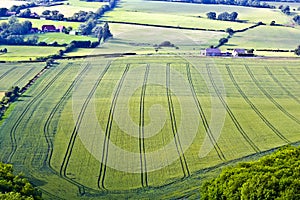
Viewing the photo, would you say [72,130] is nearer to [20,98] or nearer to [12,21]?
[20,98]

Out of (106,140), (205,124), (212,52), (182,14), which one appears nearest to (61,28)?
(212,52)

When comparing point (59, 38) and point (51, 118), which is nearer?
point (51, 118)

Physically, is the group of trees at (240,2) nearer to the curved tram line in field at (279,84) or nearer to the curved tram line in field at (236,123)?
the curved tram line in field at (279,84)

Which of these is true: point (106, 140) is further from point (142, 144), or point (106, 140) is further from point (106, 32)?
point (106, 32)

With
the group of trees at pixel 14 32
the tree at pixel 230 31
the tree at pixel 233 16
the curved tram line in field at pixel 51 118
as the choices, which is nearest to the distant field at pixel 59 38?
the group of trees at pixel 14 32

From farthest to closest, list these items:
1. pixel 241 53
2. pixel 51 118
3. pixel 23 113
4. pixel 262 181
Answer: pixel 241 53, pixel 23 113, pixel 51 118, pixel 262 181

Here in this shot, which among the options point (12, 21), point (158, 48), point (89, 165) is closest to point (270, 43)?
point (158, 48)
